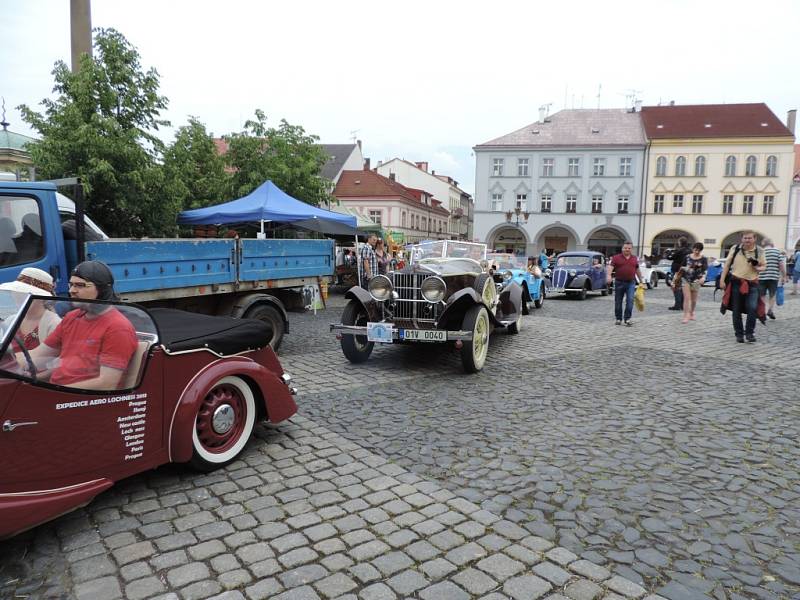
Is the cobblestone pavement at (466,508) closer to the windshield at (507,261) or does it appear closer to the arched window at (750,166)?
the windshield at (507,261)

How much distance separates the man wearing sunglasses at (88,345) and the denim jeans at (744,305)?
29.9ft

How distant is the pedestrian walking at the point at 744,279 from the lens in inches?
344

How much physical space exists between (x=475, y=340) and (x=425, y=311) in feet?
2.51

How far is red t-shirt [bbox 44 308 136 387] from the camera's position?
116 inches

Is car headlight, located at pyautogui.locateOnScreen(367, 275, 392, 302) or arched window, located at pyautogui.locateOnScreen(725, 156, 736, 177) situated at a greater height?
arched window, located at pyautogui.locateOnScreen(725, 156, 736, 177)

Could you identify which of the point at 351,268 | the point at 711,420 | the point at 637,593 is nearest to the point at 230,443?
the point at 637,593

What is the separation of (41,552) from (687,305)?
39.5 feet

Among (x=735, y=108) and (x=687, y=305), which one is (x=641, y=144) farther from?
(x=687, y=305)

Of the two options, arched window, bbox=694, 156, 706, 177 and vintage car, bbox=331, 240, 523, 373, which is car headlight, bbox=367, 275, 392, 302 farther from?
arched window, bbox=694, 156, 706, 177

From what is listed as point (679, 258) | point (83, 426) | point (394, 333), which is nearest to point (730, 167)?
point (679, 258)

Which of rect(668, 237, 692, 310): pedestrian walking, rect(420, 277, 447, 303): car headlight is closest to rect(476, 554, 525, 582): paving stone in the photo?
rect(420, 277, 447, 303): car headlight

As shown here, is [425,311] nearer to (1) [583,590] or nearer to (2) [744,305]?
(1) [583,590]

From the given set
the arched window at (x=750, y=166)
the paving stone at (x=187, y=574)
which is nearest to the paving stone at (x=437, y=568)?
the paving stone at (x=187, y=574)

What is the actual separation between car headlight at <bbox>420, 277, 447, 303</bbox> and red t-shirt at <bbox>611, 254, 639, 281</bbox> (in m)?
5.42
